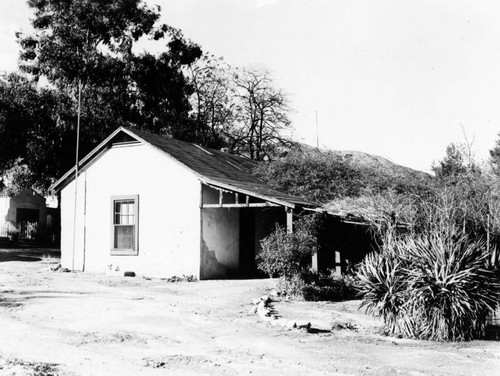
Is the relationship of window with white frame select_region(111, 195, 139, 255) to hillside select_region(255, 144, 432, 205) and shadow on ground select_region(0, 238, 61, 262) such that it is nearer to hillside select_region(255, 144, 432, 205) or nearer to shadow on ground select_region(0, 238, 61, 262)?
hillside select_region(255, 144, 432, 205)

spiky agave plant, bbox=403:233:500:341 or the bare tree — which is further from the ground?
the bare tree

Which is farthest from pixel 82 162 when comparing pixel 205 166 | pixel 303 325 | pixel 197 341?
pixel 303 325

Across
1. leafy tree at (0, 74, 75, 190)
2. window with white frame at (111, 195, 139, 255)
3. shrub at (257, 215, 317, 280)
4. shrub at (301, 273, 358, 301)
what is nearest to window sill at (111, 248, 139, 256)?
window with white frame at (111, 195, 139, 255)

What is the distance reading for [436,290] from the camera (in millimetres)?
8234

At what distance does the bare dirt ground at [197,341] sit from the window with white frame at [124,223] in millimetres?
4946

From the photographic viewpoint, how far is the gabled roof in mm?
16016

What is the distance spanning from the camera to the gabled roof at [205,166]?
16.0 meters

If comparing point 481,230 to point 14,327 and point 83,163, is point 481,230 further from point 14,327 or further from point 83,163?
point 83,163

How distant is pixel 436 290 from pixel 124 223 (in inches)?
495

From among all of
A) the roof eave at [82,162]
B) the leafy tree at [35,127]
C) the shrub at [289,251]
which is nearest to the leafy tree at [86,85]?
the leafy tree at [35,127]

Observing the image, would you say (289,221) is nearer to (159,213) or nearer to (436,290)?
(159,213)

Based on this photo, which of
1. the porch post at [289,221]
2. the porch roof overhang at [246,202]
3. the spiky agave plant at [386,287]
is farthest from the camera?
the porch roof overhang at [246,202]

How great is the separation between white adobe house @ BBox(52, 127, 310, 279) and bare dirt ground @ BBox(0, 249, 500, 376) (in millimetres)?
3746

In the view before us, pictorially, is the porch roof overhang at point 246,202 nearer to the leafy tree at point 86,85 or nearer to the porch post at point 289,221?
the porch post at point 289,221
